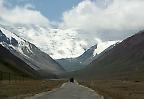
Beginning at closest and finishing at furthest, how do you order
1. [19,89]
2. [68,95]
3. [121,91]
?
[68,95], [19,89], [121,91]

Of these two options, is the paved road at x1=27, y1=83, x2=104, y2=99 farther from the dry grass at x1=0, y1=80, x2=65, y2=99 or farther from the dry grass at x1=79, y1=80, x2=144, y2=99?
the dry grass at x1=0, y1=80, x2=65, y2=99

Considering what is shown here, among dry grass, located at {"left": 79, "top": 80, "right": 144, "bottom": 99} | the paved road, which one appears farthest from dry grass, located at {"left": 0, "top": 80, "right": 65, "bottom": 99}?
dry grass, located at {"left": 79, "top": 80, "right": 144, "bottom": 99}

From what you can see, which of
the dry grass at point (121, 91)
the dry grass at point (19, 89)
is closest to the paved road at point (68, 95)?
the dry grass at point (121, 91)

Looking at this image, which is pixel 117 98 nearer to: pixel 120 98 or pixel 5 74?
pixel 120 98

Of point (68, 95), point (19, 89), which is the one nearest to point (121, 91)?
point (19, 89)

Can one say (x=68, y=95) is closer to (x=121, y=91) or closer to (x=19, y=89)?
(x=19, y=89)

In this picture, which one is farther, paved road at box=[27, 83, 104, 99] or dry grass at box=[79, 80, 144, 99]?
dry grass at box=[79, 80, 144, 99]

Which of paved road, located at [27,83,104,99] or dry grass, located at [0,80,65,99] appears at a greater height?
dry grass, located at [0,80,65,99]

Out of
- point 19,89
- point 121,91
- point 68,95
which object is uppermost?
point 19,89

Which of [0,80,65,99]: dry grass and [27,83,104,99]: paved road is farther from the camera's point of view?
[0,80,65,99]: dry grass

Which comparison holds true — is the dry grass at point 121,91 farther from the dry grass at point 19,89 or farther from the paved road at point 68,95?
the dry grass at point 19,89

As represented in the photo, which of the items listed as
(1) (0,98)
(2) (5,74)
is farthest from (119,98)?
(2) (5,74)

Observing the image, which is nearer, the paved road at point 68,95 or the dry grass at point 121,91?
the paved road at point 68,95

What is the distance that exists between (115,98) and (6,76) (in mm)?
156368
